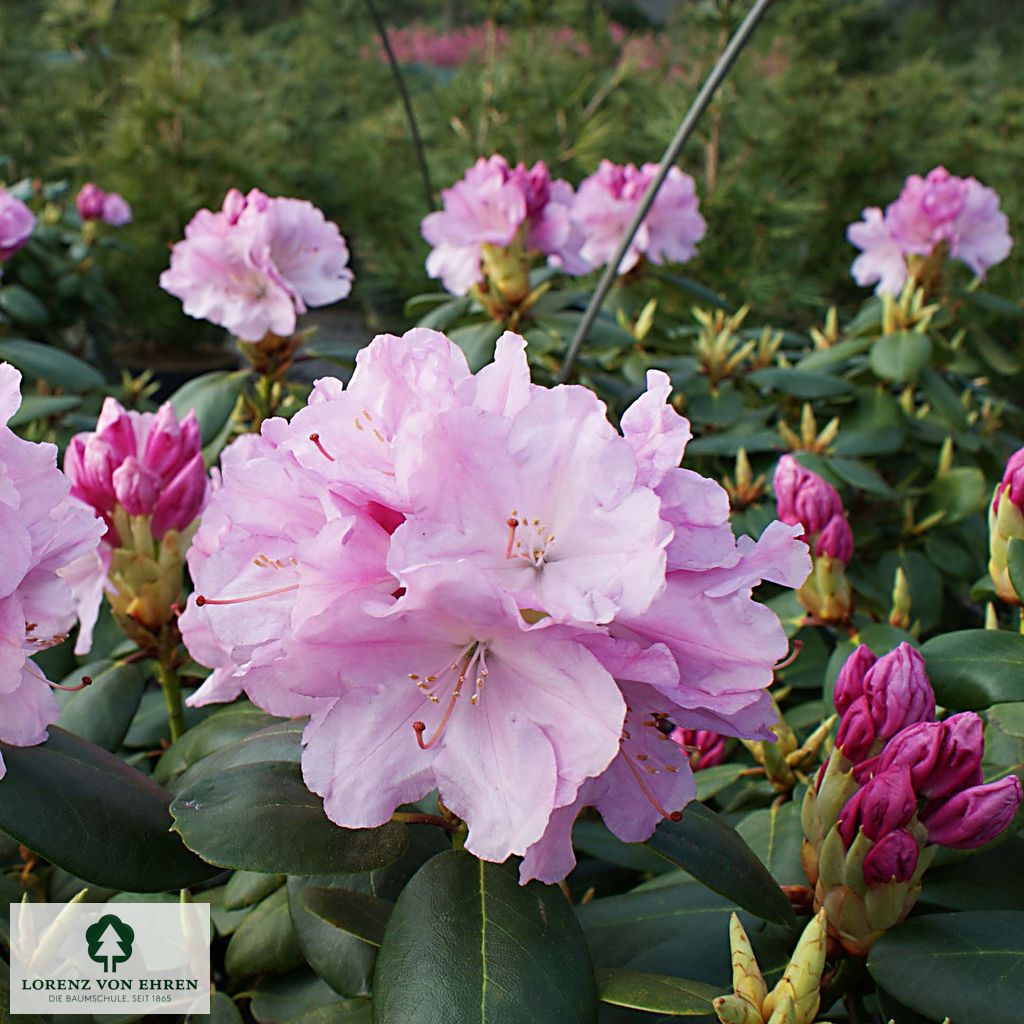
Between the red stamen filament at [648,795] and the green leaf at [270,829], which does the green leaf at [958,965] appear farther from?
the green leaf at [270,829]

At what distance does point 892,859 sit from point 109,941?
0.49 meters

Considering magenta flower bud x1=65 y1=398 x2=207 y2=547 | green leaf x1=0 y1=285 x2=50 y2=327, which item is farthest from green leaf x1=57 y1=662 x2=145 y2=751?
green leaf x1=0 y1=285 x2=50 y2=327

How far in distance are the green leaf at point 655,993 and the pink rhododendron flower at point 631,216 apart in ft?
4.54

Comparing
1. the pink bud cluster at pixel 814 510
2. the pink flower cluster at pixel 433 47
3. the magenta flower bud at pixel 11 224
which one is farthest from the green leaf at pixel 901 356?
the pink flower cluster at pixel 433 47

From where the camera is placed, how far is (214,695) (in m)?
0.71

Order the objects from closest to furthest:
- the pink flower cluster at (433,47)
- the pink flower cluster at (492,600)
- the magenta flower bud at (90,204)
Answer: the pink flower cluster at (492,600) → the magenta flower bud at (90,204) → the pink flower cluster at (433,47)

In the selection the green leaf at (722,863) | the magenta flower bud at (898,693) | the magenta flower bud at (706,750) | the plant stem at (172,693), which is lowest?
the magenta flower bud at (706,750)

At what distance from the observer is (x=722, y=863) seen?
615 millimetres

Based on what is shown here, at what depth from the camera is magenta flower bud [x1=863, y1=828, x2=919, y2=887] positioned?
59 centimetres

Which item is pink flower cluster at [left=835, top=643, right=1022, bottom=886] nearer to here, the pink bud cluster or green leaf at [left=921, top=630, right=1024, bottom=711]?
green leaf at [left=921, top=630, right=1024, bottom=711]

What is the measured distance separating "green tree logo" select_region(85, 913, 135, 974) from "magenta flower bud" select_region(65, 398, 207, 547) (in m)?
0.31

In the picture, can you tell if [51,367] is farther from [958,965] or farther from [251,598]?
[958,965]

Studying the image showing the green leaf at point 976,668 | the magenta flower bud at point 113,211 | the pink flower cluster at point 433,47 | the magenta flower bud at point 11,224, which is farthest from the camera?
the pink flower cluster at point 433,47

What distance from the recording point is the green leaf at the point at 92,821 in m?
0.59
